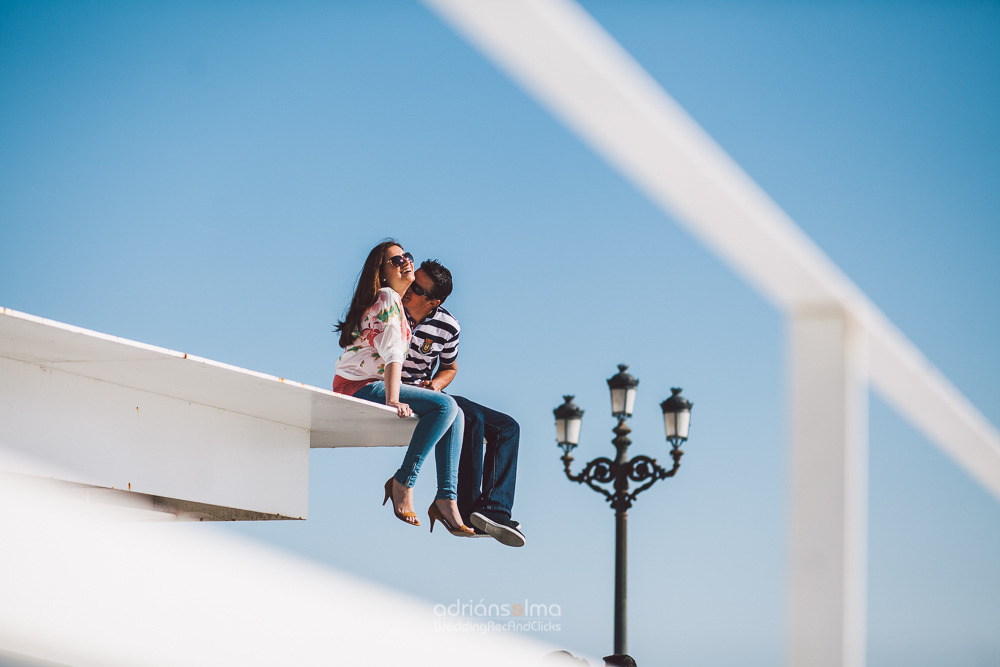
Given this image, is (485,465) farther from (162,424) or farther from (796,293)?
(796,293)

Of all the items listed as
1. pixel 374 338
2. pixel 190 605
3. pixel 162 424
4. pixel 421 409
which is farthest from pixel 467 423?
pixel 190 605

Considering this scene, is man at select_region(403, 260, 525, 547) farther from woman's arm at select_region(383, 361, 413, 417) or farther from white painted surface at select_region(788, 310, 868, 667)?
white painted surface at select_region(788, 310, 868, 667)

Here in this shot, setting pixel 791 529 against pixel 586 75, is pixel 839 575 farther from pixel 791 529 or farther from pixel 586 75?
pixel 586 75

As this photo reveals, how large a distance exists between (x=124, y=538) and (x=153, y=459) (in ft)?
1.70

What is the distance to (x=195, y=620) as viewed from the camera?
369cm

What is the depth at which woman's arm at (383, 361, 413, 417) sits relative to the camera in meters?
4.70

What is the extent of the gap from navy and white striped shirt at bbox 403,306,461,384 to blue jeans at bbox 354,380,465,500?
1.23ft

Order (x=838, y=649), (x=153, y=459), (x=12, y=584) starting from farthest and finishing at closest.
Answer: (x=153, y=459) < (x=12, y=584) < (x=838, y=649)

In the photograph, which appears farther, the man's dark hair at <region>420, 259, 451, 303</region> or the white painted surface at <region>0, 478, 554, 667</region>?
the man's dark hair at <region>420, 259, 451, 303</region>

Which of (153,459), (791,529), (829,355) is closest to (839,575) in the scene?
(791,529)

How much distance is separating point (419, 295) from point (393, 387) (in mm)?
682

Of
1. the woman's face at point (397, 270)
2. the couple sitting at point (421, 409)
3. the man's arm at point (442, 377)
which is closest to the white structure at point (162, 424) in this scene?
the couple sitting at point (421, 409)

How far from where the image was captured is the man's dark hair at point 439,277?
523 centimetres

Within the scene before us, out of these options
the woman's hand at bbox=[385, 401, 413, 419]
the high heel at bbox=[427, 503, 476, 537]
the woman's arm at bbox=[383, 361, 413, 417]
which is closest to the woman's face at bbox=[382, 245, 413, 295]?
the woman's arm at bbox=[383, 361, 413, 417]
